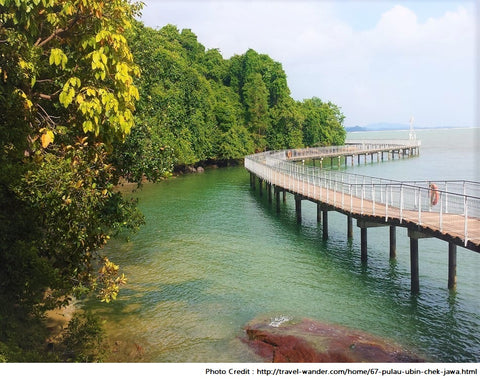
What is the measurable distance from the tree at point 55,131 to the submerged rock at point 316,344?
4484 mm

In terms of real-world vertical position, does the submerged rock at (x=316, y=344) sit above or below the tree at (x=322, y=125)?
below

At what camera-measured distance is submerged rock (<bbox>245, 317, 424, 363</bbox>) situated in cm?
1107

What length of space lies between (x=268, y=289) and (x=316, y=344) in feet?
16.9

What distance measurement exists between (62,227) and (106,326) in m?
6.22

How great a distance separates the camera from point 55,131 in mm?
8820

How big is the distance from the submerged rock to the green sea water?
0.46m

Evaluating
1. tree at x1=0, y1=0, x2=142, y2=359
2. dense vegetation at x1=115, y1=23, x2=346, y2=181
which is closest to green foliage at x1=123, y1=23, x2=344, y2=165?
dense vegetation at x1=115, y1=23, x2=346, y2=181

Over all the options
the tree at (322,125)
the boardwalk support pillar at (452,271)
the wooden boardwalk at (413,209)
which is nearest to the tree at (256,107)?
the tree at (322,125)

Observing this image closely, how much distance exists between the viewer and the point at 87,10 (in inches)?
312

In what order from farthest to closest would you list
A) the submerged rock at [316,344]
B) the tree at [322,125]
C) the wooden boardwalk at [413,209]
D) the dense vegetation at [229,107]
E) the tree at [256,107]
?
the tree at [322,125] < the tree at [256,107] < the dense vegetation at [229,107] < the wooden boardwalk at [413,209] < the submerged rock at [316,344]

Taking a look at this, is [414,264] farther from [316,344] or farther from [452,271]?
[316,344]

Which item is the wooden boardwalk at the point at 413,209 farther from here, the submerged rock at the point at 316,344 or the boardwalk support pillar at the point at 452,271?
the submerged rock at the point at 316,344

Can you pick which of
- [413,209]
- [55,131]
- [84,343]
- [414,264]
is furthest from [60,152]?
[413,209]

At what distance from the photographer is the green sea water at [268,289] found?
41.7 feet
